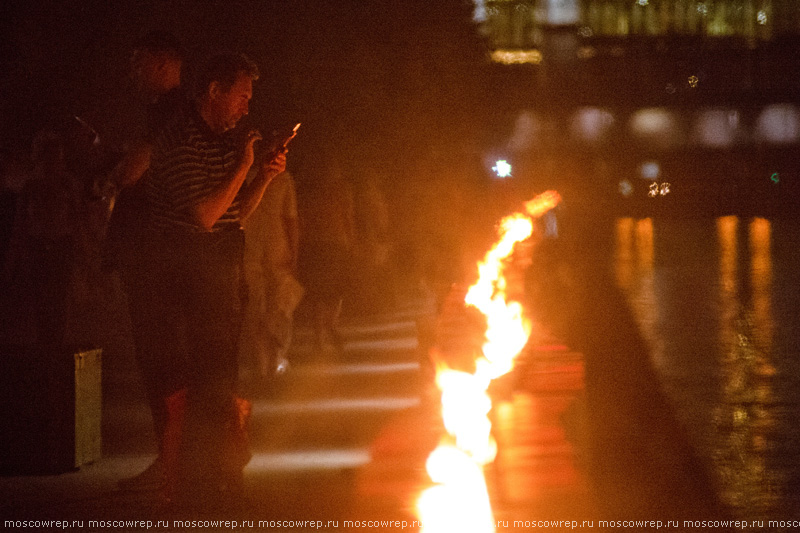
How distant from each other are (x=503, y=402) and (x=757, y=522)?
3.55 meters

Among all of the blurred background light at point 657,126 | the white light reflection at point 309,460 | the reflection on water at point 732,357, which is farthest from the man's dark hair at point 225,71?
the blurred background light at point 657,126

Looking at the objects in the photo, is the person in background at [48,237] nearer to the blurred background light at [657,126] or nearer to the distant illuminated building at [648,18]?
the blurred background light at [657,126]

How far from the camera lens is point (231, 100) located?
5.85 metres

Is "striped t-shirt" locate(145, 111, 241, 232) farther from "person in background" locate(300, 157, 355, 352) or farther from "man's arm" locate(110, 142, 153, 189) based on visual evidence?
"person in background" locate(300, 157, 355, 352)

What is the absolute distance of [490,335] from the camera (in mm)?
10797

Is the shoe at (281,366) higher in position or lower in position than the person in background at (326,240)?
lower

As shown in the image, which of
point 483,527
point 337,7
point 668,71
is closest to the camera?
point 483,527

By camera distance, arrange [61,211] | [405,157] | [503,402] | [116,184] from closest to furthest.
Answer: [116,184] → [503,402] → [61,211] → [405,157]

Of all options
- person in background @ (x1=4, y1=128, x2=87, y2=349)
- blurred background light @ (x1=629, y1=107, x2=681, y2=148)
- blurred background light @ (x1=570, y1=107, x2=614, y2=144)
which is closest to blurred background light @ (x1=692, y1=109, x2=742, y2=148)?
blurred background light @ (x1=629, y1=107, x2=681, y2=148)

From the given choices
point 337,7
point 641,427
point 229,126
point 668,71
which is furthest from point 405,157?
point 668,71

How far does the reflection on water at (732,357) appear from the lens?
6340 mm

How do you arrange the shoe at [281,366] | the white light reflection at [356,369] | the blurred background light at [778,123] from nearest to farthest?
the shoe at [281,366], the white light reflection at [356,369], the blurred background light at [778,123]

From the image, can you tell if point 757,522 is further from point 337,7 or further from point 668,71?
point 668,71

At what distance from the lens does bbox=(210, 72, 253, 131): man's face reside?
5820mm
